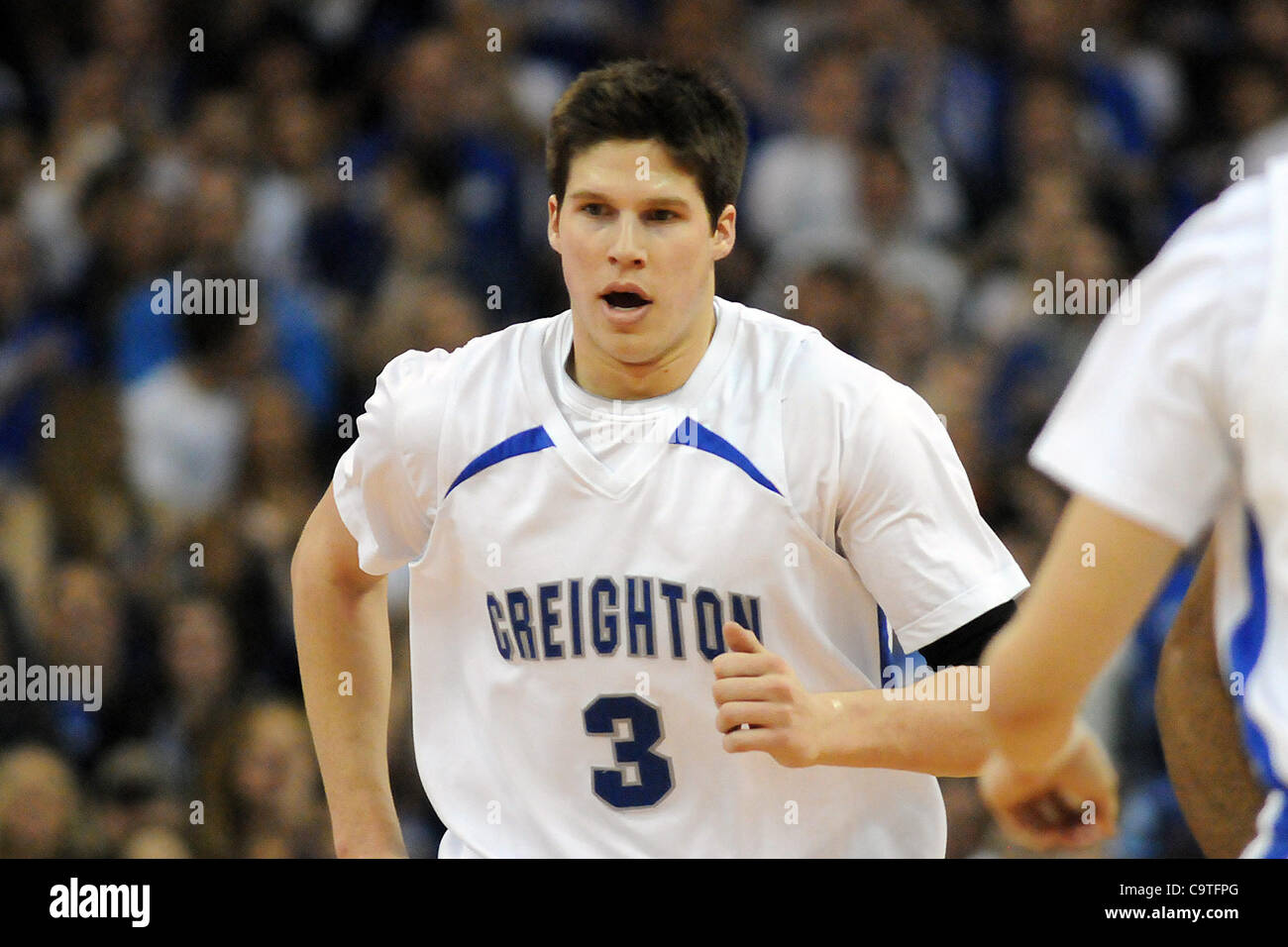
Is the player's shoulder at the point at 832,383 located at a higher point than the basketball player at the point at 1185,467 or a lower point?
higher

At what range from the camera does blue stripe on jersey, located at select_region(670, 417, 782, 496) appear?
3258 mm

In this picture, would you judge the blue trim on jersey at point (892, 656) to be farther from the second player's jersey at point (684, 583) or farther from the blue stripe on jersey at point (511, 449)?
the blue stripe on jersey at point (511, 449)

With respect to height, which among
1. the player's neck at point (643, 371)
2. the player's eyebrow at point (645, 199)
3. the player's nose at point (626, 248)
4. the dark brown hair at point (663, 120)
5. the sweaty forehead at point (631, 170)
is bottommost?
the player's neck at point (643, 371)

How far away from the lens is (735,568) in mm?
3240

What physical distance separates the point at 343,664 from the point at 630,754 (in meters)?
0.71

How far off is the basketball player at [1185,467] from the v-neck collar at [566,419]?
57.6 inches

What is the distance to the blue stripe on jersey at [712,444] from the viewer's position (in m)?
3.26

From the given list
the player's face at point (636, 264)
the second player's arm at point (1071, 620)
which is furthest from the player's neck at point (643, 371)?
the second player's arm at point (1071, 620)

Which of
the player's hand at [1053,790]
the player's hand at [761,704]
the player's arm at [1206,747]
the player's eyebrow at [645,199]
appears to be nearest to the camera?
the player's hand at [1053,790]

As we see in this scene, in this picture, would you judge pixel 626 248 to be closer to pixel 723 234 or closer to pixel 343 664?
pixel 723 234

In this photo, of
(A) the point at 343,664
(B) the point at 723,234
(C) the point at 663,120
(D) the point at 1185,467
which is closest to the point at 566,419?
(B) the point at 723,234
